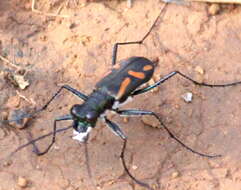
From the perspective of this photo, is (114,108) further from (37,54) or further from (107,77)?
(37,54)

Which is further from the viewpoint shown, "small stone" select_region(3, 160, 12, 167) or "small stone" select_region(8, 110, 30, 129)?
"small stone" select_region(8, 110, 30, 129)

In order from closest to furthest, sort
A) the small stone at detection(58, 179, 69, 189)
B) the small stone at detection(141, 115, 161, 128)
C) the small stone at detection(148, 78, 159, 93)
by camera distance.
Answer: the small stone at detection(58, 179, 69, 189)
the small stone at detection(141, 115, 161, 128)
the small stone at detection(148, 78, 159, 93)

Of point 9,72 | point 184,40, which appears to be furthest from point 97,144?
point 184,40

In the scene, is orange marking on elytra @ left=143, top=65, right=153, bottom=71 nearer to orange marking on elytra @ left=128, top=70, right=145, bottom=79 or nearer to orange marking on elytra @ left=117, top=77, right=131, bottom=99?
orange marking on elytra @ left=128, top=70, right=145, bottom=79

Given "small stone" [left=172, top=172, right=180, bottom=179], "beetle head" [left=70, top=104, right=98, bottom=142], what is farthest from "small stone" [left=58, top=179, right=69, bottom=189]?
"small stone" [left=172, top=172, right=180, bottom=179]

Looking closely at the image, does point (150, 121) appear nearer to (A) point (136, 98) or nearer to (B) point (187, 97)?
(A) point (136, 98)

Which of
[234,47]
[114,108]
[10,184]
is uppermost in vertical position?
[234,47]

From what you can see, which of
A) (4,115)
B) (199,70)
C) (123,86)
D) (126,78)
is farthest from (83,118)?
(199,70)
